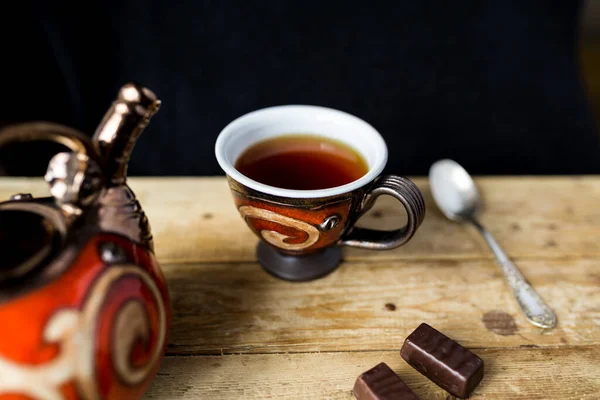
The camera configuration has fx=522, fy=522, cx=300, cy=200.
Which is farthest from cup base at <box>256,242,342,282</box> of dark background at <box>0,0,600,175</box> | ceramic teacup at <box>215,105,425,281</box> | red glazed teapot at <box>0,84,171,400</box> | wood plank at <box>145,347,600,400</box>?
dark background at <box>0,0,600,175</box>

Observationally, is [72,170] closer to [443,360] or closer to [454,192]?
[443,360]

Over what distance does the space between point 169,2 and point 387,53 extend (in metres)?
0.58

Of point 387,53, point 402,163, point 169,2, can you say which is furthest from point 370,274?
point 169,2

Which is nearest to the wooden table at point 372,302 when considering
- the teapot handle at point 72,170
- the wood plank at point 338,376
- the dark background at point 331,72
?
the wood plank at point 338,376

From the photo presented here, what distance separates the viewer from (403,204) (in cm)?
69

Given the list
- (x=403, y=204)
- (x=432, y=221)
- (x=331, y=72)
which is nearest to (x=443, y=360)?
(x=403, y=204)

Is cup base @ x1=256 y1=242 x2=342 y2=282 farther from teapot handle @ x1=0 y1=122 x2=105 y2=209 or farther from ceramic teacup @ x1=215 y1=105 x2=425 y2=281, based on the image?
teapot handle @ x1=0 y1=122 x2=105 y2=209

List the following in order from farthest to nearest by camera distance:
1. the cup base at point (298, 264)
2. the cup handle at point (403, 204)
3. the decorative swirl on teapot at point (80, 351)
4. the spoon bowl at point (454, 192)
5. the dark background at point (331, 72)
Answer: the dark background at point (331, 72) → the spoon bowl at point (454, 192) → the cup base at point (298, 264) → the cup handle at point (403, 204) → the decorative swirl on teapot at point (80, 351)

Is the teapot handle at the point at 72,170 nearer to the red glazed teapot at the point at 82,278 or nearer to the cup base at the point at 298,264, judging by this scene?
the red glazed teapot at the point at 82,278

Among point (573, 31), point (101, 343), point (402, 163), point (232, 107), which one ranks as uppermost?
point (573, 31)

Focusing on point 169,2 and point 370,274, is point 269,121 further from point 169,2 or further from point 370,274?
point 169,2

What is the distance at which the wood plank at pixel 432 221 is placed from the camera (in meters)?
0.87

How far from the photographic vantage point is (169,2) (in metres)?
1.33

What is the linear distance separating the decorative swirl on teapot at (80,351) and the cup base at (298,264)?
12.4 inches
